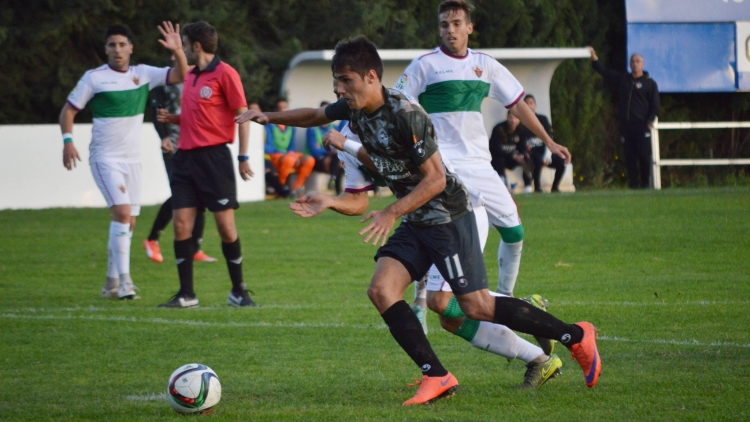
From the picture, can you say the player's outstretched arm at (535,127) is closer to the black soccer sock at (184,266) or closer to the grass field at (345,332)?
the grass field at (345,332)

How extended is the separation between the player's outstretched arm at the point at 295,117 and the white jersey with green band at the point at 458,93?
4.76 ft

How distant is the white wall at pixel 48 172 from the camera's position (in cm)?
1919

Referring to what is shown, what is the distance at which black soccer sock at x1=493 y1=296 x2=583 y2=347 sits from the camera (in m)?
5.44

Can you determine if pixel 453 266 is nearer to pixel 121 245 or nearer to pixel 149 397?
pixel 149 397

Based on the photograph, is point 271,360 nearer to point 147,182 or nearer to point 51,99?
point 147,182

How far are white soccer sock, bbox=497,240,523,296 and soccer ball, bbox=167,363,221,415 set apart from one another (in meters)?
2.79

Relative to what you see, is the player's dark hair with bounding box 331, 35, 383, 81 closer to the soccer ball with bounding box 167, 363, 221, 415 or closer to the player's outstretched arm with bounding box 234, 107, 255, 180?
the soccer ball with bounding box 167, 363, 221, 415

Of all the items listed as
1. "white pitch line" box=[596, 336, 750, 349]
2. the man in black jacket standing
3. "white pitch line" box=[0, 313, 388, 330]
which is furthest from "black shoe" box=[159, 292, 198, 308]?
the man in black jacket standing

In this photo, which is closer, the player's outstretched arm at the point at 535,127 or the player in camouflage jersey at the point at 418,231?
the player in camouflage jersey at the point at 418,231

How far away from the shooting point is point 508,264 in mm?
7547

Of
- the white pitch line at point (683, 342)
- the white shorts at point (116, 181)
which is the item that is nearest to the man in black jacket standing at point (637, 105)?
the white shorts at point (116, 181)

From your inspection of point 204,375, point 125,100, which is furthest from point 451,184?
point 125,100

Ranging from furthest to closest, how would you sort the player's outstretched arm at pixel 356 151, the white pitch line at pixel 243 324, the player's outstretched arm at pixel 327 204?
1. the white pitch line at pixel 243 324
2. the player's outstretched arm at pixel 356 151
3. the player's outstretched arm at pixel 327 204

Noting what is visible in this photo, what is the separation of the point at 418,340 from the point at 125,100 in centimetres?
561
